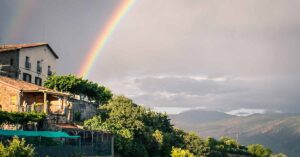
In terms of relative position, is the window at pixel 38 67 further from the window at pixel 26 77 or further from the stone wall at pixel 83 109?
the stone wall at pixel 83 109

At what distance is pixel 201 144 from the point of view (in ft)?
317

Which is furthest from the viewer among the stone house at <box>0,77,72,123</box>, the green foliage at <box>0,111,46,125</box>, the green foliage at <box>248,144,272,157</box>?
the green foliage at <box>248,144,272,157</box>

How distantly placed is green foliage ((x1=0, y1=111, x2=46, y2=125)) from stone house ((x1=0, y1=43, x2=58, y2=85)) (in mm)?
22774

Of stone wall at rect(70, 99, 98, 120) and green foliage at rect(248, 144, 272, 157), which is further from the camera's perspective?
green foliage at rect(248, 144, 272, 157)

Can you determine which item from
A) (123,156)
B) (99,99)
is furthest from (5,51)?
(123,156)

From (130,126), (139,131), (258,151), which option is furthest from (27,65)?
(258,151)

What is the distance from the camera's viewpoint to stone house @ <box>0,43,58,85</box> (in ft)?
267

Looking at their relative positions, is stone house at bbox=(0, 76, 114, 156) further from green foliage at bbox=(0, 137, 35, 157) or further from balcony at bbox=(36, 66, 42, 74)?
balcony at bbox=(36, 66, 42, 74)

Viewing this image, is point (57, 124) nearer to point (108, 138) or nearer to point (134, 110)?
point (108, 138)

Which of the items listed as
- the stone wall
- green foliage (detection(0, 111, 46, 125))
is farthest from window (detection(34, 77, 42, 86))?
green foliage (detection(0, 111, 46, 125))

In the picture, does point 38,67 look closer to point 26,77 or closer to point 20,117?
point 26,77

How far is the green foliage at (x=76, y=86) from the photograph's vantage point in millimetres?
79000

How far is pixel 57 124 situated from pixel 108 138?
7856mm

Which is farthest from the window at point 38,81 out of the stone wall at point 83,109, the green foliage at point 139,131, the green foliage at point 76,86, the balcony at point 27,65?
the green foliage at point 139,131
